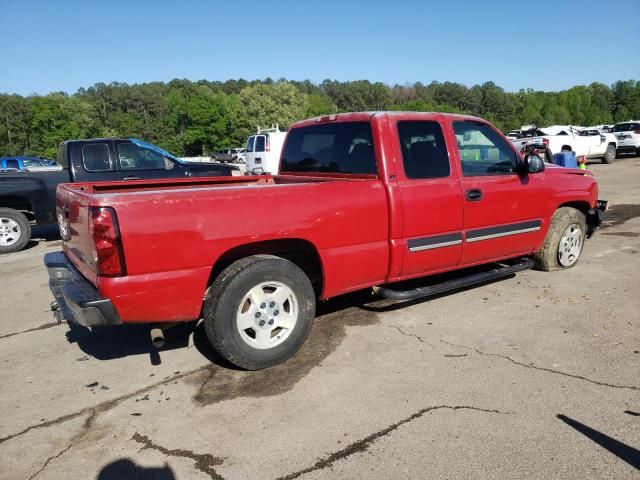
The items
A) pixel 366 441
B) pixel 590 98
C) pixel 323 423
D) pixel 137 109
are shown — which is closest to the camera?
pixel 366 441

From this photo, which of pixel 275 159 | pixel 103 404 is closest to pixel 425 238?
pixel 103 404

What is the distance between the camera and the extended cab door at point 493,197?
14.6 feet

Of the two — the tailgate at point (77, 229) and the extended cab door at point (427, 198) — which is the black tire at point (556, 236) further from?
the tailgate at point (77, 229)

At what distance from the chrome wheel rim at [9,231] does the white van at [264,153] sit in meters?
11.6

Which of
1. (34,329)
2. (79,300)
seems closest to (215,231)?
(79,300)

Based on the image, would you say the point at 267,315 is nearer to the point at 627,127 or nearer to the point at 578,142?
the point at 578,142

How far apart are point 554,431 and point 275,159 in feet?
58.7

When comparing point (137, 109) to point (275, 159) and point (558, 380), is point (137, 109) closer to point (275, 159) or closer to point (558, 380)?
point (275, 159)

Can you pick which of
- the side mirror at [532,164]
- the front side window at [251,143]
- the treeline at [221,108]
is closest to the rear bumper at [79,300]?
the side mirror at [532,164]

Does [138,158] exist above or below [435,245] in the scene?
above

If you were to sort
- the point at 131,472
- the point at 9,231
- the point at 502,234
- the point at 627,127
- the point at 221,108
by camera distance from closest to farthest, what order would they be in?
the point at 131,472, the point at 502,234, the point at 9,231, the point at 627,127, the point at 221,108

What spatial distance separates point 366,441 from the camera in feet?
8.62

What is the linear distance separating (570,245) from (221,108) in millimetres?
99319

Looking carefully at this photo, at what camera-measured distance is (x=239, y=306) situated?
3.31 meters
